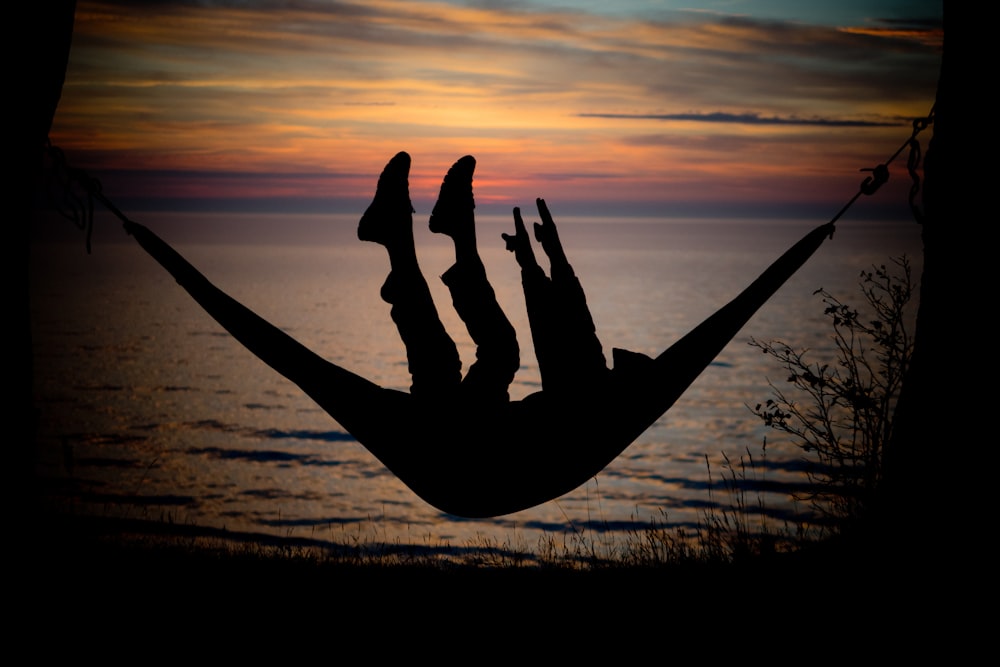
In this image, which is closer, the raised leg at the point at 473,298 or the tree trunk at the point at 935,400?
the tree trunk at the point at 935,400

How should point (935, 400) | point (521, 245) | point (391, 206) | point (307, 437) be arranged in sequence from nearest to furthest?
point (935, 400) < point (391, 206) < point (521, 245) < point (307, 437)

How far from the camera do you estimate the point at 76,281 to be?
46125 millimetres

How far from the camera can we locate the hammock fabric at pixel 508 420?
2603 millimetres

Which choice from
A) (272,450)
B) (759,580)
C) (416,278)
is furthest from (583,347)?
(272,450)

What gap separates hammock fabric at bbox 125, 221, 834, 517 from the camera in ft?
8.54

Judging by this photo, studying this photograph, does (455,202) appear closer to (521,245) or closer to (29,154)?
(521,245)

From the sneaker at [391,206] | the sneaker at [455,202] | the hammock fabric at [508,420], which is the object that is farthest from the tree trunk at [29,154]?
the sneaker at [455,202]

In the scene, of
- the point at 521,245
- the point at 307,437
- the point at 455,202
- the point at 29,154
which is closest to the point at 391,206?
the point at 455,202

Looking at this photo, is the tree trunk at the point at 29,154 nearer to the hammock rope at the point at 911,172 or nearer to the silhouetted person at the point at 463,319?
the silhouetted person at the point at 463,319

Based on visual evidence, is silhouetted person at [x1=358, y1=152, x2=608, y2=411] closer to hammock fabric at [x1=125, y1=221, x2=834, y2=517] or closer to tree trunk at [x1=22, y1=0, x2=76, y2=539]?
hammock fabric at [x1=125, y1=221, x2=834, y2=517]

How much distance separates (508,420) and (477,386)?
0.14 metres

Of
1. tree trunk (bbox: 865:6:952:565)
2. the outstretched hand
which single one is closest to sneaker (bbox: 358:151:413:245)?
the outstretched hand

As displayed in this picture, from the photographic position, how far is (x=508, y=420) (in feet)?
8.57

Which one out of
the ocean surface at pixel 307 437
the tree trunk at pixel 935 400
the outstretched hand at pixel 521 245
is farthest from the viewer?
the ocean surface at pixel 307 437
